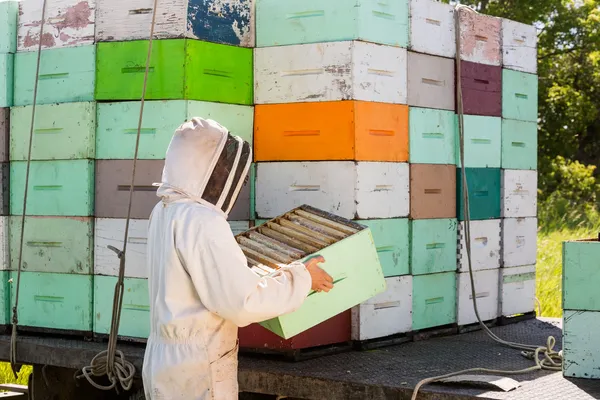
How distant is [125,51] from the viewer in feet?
17.3

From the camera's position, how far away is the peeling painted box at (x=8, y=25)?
5699 mm

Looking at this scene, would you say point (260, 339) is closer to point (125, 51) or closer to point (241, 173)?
point (241, 173)

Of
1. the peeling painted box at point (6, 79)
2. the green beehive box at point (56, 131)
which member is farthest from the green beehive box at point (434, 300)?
the peeling painted box at point (6, 79)

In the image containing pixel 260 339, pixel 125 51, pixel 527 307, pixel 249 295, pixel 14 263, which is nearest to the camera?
pixel 249 295

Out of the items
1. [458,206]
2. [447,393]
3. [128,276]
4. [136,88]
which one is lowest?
[447,393]

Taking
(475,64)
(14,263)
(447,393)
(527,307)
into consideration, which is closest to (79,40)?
(14,263)

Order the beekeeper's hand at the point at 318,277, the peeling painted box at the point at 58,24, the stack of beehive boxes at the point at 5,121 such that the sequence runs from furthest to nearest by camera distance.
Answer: the stack of beehive boxes at the point at 5,121
the peeling painted box at the point at 58,24
the beekeeper's hand at the point at 318,277

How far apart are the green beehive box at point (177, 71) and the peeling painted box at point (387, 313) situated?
141 centimetres

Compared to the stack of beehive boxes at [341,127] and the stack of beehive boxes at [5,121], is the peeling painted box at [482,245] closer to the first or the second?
the stack of beehive boxes at [341,127]

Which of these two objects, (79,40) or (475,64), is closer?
(79,40)

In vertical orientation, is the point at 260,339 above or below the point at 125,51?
below

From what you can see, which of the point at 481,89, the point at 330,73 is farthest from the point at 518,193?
the point at 330,73

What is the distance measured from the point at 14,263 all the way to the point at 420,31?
294 centimetres

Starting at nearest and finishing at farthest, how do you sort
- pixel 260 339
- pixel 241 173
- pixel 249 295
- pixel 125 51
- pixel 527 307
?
pixel 249 295
pixel 241 173
pixel 260 339
pixel 125 51
pixel 527 307
